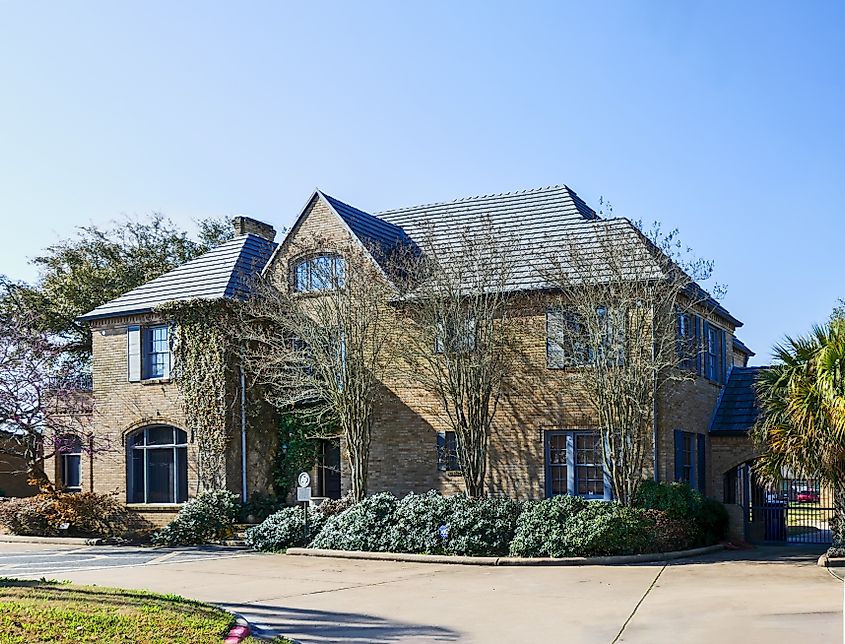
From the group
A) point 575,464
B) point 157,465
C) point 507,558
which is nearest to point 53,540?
point 157,465

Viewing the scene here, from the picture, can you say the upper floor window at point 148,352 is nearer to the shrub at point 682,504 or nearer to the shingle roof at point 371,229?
the shingle roof at point 371,229

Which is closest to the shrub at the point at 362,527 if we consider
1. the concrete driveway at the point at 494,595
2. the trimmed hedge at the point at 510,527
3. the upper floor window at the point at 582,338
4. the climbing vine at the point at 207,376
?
the trimmed hedge at the point at 510,527

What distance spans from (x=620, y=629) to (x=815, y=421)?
366 inches

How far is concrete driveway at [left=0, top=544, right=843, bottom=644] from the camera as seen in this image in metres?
12.4

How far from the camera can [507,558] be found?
20562 millimetres

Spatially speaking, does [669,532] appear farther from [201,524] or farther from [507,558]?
[201,524]

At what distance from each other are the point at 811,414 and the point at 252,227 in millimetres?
18985

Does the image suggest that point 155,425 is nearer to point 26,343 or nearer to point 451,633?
point 26,343

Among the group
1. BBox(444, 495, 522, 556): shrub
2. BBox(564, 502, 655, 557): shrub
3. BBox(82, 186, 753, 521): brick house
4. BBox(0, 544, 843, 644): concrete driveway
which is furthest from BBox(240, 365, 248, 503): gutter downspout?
BBox(564, 502, 655, 557): shrub

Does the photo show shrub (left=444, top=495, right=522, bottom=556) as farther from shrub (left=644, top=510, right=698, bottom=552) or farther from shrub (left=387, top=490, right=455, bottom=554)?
shrub (left=644, top=510, right=698, bottom=552)

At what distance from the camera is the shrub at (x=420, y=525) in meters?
21.8

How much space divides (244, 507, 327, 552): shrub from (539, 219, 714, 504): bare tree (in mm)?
6849

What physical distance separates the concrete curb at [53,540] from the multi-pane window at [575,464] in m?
11.4

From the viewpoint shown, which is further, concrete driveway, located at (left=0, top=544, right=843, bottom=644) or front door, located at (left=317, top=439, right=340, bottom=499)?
front door, located at (left=317, top=439, right=340, bottom=499)
